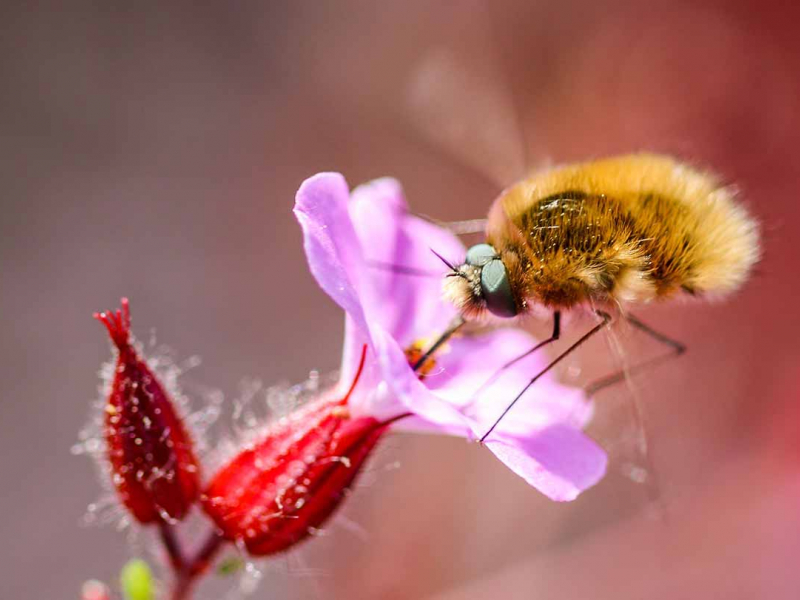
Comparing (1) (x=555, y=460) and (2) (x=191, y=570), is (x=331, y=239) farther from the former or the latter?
(2) (x=191, y=570)

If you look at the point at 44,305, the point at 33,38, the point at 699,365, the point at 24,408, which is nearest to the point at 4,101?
the point at 33,38

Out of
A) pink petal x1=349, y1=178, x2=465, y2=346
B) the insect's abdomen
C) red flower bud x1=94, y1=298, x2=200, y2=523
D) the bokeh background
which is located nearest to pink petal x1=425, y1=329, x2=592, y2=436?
pink petal x1=349, y1=178, x2=465, y2=346

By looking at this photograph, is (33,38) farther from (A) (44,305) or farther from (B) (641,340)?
(B) (641,340)

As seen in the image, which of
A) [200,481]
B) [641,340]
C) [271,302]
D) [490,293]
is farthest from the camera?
[271,302]

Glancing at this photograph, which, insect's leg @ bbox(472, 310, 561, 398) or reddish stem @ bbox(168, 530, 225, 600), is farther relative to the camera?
reddish stem @ bbox(168, 530, 225, 600)

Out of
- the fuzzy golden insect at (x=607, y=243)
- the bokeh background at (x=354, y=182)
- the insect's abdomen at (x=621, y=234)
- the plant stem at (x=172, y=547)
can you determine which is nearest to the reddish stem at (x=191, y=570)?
the plant stem at (x=172, y=547)

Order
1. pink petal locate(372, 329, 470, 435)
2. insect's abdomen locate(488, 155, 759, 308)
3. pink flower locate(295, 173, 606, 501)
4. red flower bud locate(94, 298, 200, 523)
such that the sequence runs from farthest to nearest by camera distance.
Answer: red flower bud locate(94, 298, 200, 523)
insect's abdomen locate(488, 155, 759, 308)
pink flower locate(295, 173, 606, 501)
pink petal locate(372, 329, 470, 435)

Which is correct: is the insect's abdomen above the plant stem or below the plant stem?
above

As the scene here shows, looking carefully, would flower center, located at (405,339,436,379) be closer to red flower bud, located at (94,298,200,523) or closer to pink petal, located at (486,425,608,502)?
pink petal, located at (486,425,608,502)
